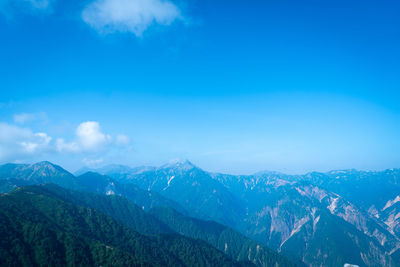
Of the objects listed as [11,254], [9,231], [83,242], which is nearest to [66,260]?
[83,242]

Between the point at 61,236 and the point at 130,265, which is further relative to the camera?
the point at 61,236

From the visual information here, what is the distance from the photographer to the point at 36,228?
195 metres

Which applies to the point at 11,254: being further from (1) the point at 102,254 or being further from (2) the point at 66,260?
(1) the point at 102,254

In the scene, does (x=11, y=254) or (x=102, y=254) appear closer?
(x=11, y=254)

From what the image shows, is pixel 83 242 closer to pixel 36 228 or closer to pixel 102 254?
pixel 102 254

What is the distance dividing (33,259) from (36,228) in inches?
937

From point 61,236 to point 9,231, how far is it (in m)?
33.5

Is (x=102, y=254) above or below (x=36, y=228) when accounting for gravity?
below

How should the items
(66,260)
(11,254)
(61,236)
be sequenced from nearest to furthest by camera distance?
(11,254) < (66,260) < (61,236)

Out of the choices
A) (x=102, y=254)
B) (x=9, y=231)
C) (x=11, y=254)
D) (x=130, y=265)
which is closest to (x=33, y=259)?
(x=11, y=254)

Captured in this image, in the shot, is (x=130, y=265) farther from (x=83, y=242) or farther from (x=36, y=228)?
(x=36, y=228)

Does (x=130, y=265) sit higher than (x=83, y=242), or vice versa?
(x=83, y=242)

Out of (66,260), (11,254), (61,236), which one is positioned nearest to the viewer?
(11,254)

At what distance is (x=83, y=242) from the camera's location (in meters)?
200
